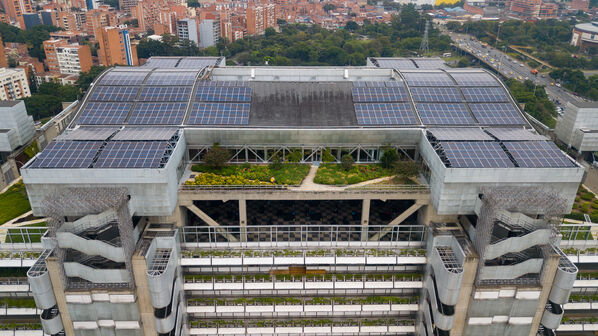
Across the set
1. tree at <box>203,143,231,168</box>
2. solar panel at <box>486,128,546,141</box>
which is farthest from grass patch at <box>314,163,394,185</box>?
solar panel at <box>486,128,546,141</box>

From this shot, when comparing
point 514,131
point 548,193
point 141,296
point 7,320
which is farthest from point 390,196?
point 7,320

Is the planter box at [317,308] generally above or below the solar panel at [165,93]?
below

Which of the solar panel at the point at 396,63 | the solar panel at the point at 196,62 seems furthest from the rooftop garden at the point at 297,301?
the solar panel at the point at 396,63

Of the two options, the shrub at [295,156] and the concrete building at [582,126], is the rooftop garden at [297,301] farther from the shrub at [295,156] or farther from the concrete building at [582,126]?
the concrete building at [582,126]

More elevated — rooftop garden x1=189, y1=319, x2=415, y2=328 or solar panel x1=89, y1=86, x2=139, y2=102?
solar panel x1=89, y1=86, x2=139, y2=102

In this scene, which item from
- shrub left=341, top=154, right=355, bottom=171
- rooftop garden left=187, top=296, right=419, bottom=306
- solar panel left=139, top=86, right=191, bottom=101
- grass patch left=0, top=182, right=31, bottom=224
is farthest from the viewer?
solar panel left=139, top=86, right=191, bottom=101

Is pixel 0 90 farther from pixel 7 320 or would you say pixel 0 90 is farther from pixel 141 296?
pixel 141 296

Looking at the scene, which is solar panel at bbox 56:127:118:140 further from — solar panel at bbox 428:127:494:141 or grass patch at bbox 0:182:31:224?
solar panel at bbox 428:127:494:141
